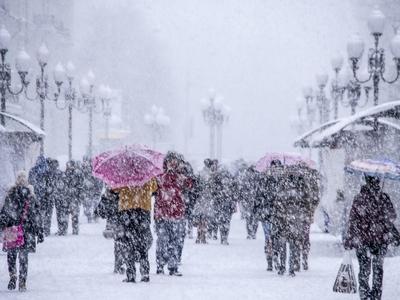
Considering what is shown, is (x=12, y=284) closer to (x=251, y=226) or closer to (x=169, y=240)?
(x=169, y=240)

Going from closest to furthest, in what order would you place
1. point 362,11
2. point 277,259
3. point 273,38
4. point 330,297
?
point 330,297 → point 277,259 → point 362,11 → point 273,38

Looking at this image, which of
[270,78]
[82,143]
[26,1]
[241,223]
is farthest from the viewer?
[270,78]

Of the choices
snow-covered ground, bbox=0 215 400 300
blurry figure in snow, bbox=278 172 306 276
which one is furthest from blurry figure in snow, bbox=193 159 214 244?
blurry figure in snow, bbox=278 172 306 276

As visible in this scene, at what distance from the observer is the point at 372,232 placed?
8.85 meters

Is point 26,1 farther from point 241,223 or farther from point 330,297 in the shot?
point 330,297

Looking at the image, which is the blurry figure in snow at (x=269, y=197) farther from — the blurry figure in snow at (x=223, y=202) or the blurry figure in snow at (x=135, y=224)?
the blurry figure in snow at (x=223, y=202)

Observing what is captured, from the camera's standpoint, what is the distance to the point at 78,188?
18.6 meters

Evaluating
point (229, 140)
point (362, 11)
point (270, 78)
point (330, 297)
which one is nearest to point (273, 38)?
point (270, 78)

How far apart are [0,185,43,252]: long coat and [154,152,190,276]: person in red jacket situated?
1.98 metres

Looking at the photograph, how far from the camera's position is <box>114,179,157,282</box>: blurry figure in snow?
1088 centimetres

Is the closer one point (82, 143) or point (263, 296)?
point (263, 296)

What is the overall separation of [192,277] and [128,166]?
1.79 m

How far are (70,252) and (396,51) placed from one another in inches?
272

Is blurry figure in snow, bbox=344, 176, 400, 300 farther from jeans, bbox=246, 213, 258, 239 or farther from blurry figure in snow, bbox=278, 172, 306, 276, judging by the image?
jeans, bbox=246, 213, 258, 239
